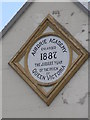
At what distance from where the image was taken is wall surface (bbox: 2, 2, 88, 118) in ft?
25.7

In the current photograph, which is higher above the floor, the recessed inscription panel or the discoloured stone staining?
the recessed inscription panel

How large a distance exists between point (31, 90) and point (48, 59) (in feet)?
2.16

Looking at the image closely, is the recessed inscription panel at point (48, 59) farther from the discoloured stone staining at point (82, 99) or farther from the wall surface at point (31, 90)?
the discoloured stone staining at point (82, 99)

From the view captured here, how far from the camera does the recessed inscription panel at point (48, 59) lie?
8133mm

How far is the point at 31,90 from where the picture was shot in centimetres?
833

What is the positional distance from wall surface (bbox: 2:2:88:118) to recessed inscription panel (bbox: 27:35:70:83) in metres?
0.28

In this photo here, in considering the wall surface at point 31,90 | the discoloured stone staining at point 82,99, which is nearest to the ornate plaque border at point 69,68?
the wall surface at point 31,90

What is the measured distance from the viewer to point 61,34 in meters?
8.25

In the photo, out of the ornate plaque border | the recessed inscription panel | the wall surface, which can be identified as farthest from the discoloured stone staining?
the recessed inscription panel

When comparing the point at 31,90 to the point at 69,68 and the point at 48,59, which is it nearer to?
the point at 48,59

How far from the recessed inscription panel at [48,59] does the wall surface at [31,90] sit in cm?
28

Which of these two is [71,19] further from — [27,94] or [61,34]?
[27,94]

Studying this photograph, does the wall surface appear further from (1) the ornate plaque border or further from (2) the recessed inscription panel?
(2) the recessed inscription panel

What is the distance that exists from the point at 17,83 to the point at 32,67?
438 millimetres
